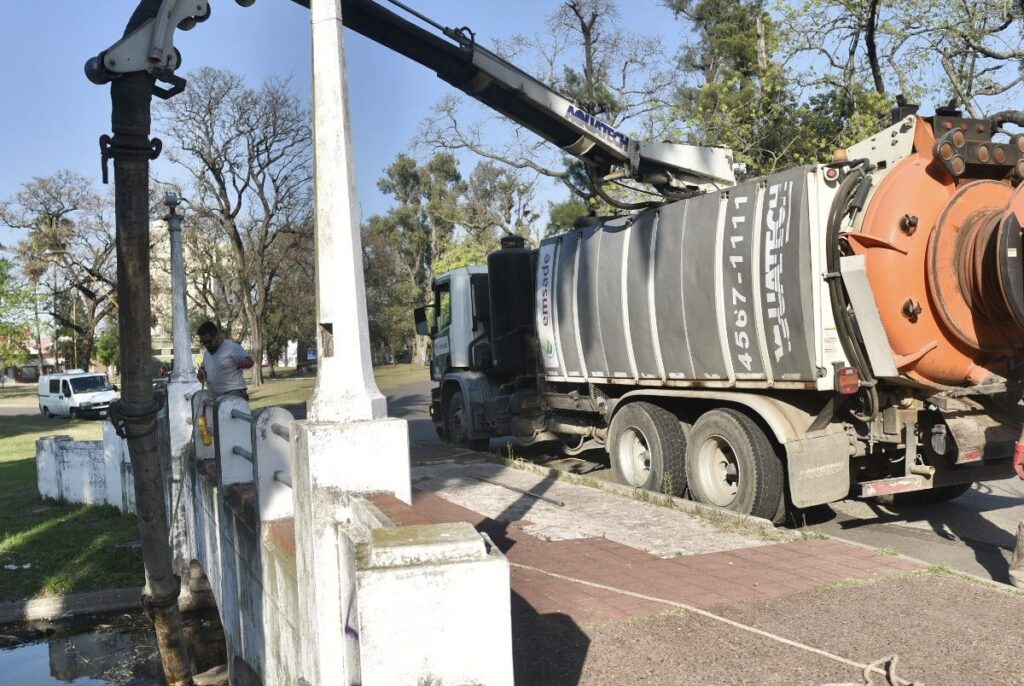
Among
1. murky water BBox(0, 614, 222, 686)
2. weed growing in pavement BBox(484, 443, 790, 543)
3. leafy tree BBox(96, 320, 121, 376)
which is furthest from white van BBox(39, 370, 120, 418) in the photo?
leafy tree BBox(96, 320, 121, 376)

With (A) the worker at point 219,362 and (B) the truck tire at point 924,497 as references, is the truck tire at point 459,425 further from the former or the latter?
(B) the truck tire at point 924,497

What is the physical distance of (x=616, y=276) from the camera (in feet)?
34.5

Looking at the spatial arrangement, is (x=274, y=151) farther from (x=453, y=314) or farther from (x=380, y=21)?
(x=380, y=21)

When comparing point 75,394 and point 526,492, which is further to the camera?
point 75,394

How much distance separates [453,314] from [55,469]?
627 centimetres

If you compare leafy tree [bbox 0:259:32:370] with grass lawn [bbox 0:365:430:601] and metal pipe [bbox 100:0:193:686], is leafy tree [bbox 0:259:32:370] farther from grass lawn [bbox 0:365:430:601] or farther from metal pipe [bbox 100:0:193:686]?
metal pipe [bbox 100:0:193:686]

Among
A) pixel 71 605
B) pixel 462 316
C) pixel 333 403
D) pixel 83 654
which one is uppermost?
pixel 462 316

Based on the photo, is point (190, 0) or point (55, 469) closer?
point (190, 0)

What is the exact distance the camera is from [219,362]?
9.19m

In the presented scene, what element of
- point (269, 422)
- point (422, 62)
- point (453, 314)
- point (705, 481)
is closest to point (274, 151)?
point (453, 314)

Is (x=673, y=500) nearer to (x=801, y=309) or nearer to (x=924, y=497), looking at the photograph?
(x=801, y=309)

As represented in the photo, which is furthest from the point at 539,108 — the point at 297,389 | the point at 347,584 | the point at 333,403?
the point at 297,389

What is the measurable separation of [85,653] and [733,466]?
243 inches

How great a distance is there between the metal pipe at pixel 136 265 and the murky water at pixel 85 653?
7.31ft
